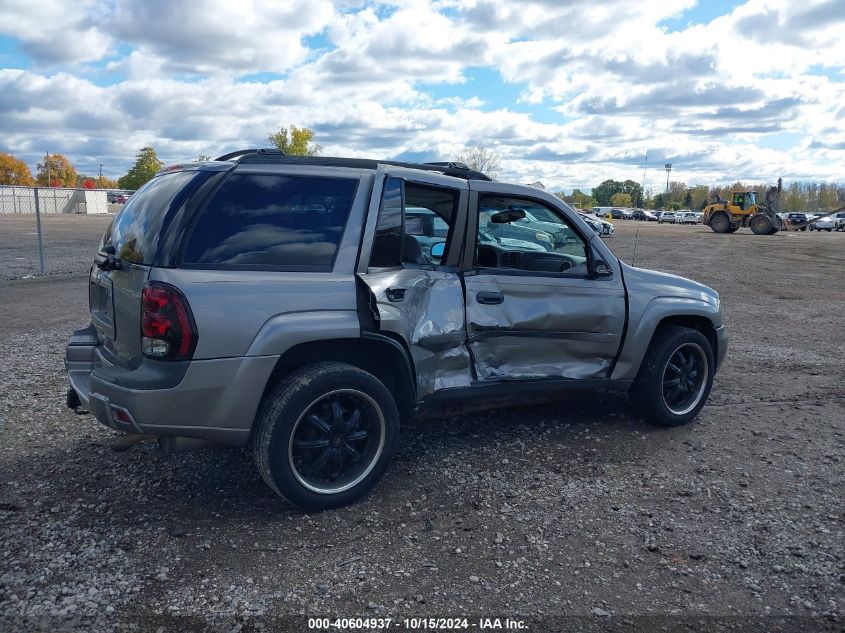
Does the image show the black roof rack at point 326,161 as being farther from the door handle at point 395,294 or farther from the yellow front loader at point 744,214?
the yellow front loader at point 744,214

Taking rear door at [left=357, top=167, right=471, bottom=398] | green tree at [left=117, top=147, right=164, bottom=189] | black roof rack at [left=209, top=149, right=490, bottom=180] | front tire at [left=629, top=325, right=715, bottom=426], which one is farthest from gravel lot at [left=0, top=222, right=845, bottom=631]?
green tree at [left=117, top=147, right=164, bottom=189]

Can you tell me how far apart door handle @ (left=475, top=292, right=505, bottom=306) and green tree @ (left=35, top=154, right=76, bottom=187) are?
436 feet

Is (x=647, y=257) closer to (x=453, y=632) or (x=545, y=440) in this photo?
(x=545, y=440)

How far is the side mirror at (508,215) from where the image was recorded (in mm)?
4812

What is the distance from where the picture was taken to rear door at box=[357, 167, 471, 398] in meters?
4.04

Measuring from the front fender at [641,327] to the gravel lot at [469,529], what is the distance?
1.67ft

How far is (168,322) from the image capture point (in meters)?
3.45

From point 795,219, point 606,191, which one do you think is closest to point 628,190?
point 606,191

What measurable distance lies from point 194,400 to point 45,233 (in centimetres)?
2851

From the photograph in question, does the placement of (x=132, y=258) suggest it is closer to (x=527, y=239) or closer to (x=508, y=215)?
(x=508, y=215)

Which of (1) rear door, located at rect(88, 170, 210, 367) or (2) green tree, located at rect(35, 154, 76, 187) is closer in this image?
(1) rear door, located at rect(88, 170, 210, 367)

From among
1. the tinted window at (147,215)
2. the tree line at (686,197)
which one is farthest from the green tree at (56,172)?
the tinted window at (147,215)

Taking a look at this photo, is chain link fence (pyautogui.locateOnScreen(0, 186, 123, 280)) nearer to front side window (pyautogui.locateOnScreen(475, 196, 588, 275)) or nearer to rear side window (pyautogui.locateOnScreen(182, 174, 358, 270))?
rear side window (pyautogui.locateOnScreen(182, 174, 358, 270))

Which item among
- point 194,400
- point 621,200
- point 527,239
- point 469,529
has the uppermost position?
point 621,200
